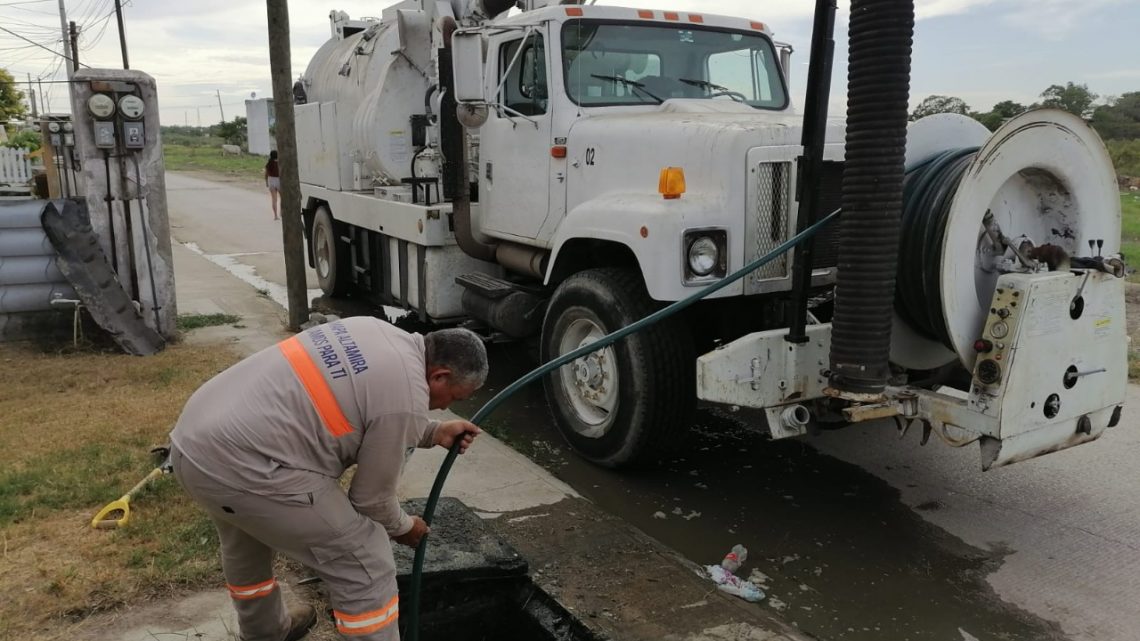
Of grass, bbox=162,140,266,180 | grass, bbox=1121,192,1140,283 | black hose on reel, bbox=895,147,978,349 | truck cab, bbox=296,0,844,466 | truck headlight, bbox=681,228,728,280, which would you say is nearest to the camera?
black hose on reel, bbox=895,147,978,349

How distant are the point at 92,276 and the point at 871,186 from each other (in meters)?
5.78

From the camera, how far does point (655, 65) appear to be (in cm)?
572

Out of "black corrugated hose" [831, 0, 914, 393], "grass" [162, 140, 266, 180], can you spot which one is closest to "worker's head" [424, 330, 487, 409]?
"black corrugated hose" [831, 0, 914, 393]

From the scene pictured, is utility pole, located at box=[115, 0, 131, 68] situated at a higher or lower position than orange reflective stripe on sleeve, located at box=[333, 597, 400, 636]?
higher

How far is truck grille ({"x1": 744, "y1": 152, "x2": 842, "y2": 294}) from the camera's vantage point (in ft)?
14.7

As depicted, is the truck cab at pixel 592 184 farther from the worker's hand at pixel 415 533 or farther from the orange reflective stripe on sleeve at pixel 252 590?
the orange reflective stripe on sleeve at pixel 252 590

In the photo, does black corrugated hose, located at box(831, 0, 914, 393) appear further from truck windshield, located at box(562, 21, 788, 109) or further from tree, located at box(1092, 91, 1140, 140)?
tree, located at box(1092, 91, 1140, 140)

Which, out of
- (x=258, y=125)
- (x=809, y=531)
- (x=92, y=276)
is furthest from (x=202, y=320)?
(x=258, y=125)

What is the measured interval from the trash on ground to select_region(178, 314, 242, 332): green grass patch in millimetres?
5659

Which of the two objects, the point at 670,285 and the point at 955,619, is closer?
the point at 955,619

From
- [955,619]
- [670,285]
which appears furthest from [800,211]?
[955,619]

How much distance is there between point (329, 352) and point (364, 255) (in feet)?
20.8

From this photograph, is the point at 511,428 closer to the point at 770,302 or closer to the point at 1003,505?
the point at 770,302

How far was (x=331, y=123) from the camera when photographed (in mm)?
8789
